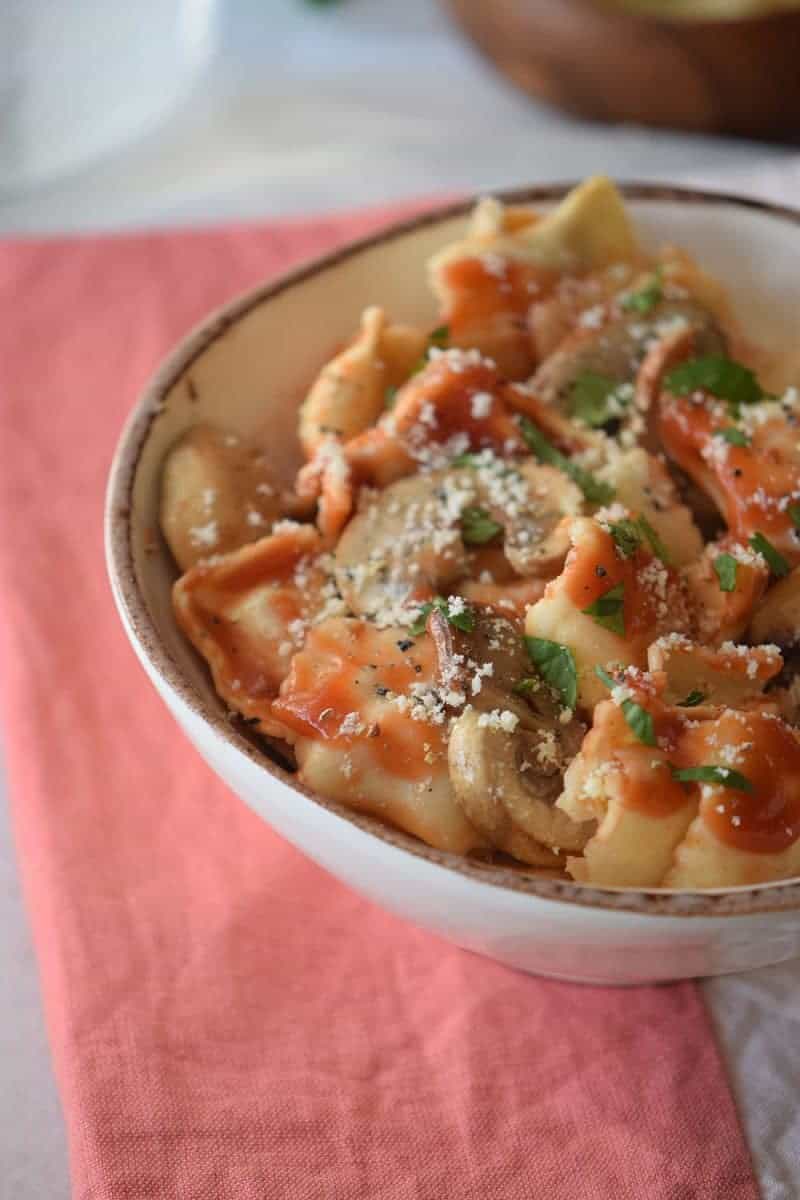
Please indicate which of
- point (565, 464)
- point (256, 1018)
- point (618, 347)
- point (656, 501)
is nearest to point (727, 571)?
point (656, 501)

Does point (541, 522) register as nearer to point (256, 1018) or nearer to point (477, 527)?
point (477, 527)

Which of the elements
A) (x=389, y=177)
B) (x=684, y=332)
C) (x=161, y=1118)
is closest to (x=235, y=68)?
(x=389, y=177)

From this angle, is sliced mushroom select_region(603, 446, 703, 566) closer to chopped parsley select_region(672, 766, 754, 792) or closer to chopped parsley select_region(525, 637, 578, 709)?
chopped parsley select_region(525, 637, 578, 709)

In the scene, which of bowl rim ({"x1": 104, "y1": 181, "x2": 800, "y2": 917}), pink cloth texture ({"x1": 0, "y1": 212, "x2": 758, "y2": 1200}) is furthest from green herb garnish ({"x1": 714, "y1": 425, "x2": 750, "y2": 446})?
pink cloth texture ({"x1": 0, "y1": 212, "x2": 758, "y2": 1200})

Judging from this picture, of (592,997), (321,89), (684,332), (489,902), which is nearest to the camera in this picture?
(489,902)

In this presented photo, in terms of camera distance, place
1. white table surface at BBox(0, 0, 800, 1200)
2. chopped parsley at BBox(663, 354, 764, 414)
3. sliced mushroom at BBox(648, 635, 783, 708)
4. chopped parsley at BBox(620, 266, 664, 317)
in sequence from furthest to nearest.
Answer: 1. white table surface at BBox(0, 0, 800, 1200)
2. chopped parsley at BBox(620, 266, 664, 317)
3. chopped parsley at BBox(663, 354, 764, 414)
4. sliced mushroom at BBox(648, 635, 783, 708)

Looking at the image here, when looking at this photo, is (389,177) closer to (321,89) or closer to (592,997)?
(321,89)
